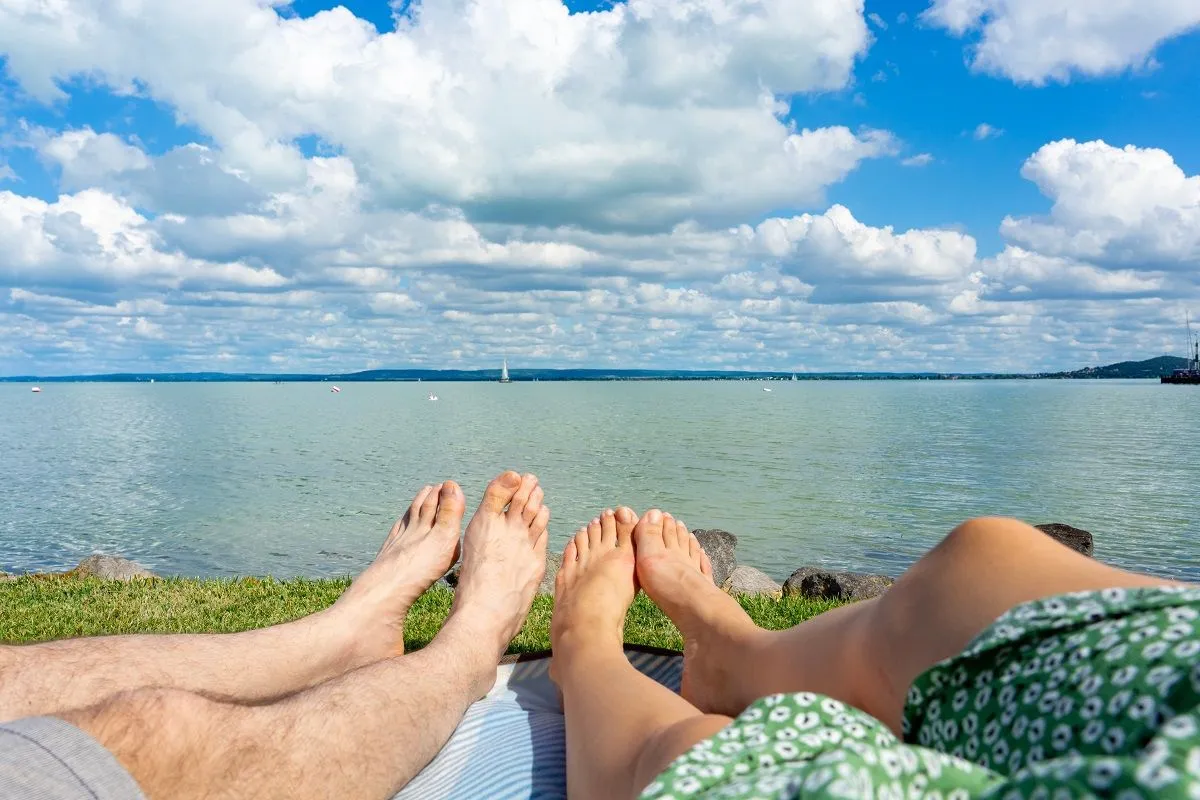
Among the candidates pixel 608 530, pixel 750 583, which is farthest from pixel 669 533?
pixel 750 583

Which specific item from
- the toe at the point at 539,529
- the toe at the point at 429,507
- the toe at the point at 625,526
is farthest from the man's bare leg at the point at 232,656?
the toe at the point at 625,526

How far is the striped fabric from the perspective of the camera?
212 cm

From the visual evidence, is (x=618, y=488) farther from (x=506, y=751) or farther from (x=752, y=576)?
(x=506, y=751)

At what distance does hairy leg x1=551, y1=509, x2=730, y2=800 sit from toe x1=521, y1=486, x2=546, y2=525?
0.72 m

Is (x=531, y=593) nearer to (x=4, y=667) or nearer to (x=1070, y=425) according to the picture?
(x=4, y=667)

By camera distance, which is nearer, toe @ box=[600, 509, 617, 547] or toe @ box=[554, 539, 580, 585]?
toe @ box=[554, 539, 580, 585]

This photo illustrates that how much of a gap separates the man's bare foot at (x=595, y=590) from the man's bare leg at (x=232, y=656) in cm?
64

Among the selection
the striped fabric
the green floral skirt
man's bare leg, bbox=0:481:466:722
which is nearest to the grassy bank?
man's bare leg, bbox=0:481:466:722

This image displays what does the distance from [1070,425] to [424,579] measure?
4416 centimetres

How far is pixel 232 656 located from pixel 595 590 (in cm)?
136

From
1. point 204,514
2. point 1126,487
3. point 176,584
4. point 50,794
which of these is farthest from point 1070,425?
point 50,794

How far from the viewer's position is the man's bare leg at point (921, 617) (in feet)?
3.97

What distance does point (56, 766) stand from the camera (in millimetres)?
1292

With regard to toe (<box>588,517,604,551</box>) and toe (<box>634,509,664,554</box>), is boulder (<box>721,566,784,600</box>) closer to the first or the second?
toe (<box>634,509,664,554</box>)
